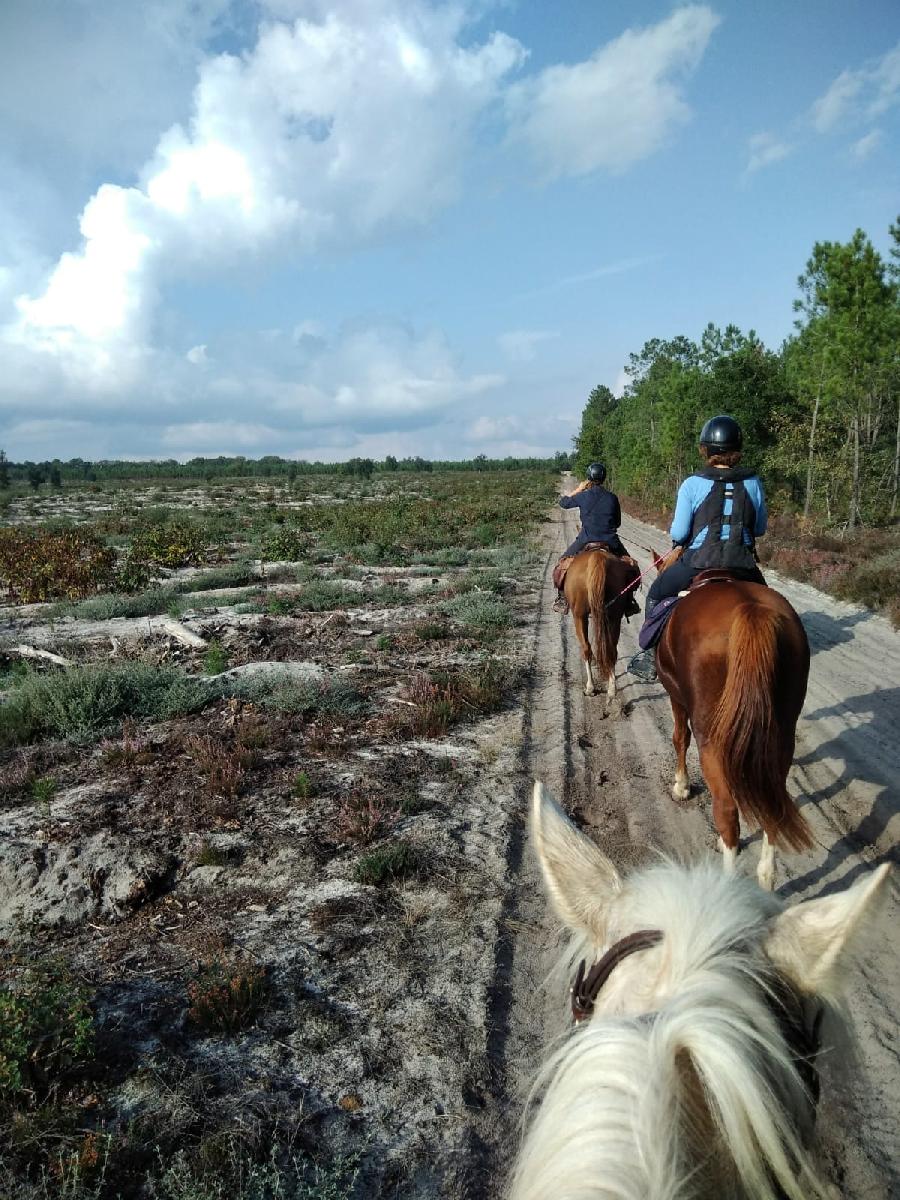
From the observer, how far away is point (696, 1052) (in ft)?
3.72

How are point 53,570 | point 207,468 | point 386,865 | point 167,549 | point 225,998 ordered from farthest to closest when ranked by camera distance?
point 207,468
point 167,549
point 53,570
point 386,865
point 225,998

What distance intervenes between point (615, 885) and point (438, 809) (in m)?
3.64

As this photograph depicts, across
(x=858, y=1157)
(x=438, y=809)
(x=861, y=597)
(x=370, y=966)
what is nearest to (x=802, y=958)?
(x=858, y=1157)

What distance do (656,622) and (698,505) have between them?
3.31ft

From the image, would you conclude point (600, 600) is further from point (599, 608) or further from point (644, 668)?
point (644, 668)

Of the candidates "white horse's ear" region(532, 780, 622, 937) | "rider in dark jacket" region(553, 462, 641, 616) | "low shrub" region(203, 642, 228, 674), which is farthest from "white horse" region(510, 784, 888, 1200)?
"low shrub" region(203, 642, 228, 674)

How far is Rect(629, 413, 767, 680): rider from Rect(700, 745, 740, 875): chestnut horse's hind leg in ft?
4.65

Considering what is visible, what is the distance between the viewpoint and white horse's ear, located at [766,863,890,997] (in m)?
1.33

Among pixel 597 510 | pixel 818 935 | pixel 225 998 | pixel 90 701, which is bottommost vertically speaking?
pixel 225 998

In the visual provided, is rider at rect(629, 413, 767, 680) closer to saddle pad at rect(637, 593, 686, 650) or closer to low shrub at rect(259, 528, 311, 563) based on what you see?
saddle pad at rect(637, 593, 686, 650)

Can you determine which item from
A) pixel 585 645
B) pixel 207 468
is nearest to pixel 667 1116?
pixel 585 645

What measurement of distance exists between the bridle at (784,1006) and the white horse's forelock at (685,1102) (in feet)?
0.14

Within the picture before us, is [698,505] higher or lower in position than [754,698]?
higher

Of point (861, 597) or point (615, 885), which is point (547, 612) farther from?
point (615, 885)
